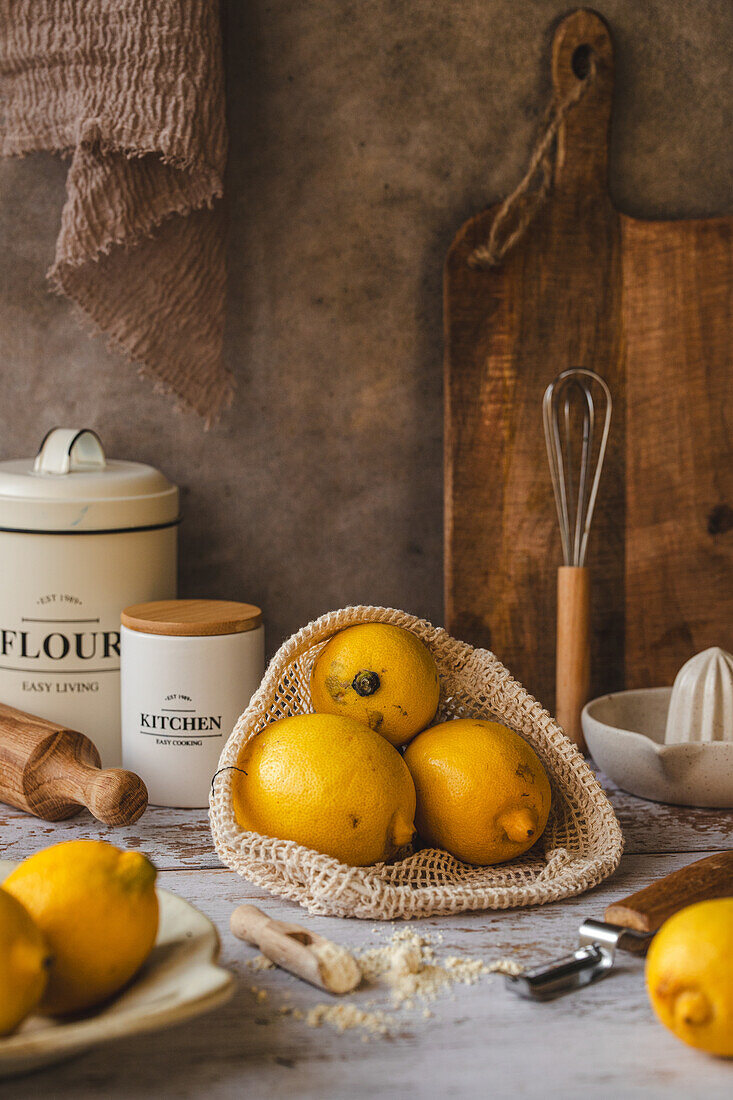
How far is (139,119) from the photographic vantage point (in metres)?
0.75

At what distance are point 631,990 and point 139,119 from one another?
64cm

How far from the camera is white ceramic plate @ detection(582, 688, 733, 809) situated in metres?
0.70

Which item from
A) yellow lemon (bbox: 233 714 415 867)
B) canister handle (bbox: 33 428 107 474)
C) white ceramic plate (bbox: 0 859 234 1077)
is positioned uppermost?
canister handle (bbox: 33 428 107 474)

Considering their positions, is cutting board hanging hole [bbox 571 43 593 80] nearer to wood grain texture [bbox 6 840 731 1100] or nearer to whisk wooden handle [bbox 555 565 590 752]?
whisk wooden handle [bbox 555 565 590 752]

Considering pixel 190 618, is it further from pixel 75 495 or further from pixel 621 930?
pixel 621 930

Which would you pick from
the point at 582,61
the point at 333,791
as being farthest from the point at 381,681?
the point at 582,61

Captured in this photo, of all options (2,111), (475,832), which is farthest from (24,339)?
(475,832)

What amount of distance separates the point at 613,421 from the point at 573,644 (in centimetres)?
20

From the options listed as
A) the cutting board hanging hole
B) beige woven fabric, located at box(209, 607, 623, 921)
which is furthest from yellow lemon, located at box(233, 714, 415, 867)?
the cutting board hanging hole

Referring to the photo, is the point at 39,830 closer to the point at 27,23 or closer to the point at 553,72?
the point at 27,23

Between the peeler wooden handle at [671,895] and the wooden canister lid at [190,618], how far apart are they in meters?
0.31

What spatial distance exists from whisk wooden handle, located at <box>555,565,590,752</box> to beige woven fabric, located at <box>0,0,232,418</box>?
1.09ft

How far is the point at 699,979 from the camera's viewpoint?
413 mm

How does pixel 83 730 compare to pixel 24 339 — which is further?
pixel 24 339
